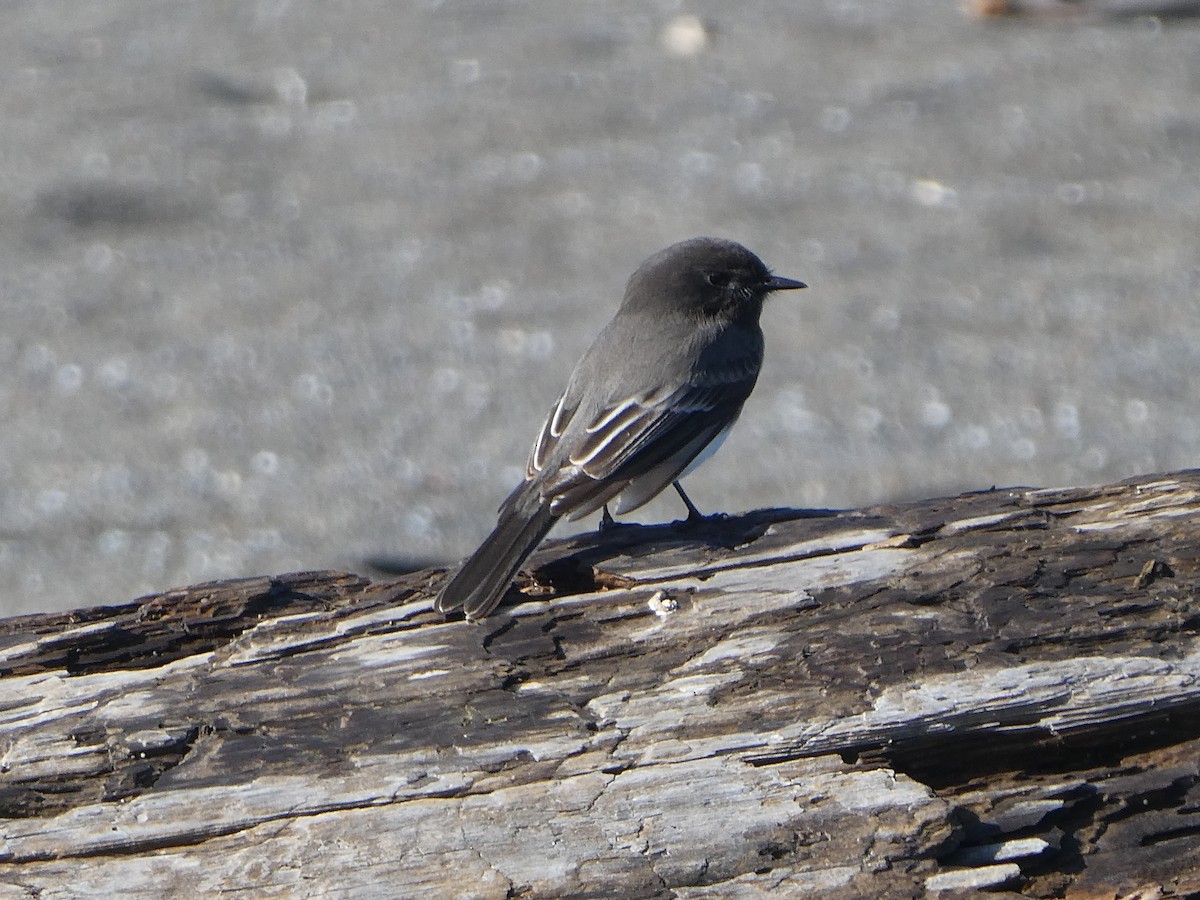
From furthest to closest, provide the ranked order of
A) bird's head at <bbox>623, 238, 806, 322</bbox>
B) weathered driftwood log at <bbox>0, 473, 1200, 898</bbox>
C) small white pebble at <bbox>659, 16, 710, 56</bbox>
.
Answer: small white pebble at <bbox>659, 16, 710, 56</bbox> → bird's head at <bbox>623, 238, 806, 322</bbox> → weathered driftwood log at <bbox>0, 473, 1200, 898</bbox>

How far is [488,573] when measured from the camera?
420cm

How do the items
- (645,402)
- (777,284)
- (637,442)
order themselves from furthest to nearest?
(777,284) → (645,402) → (637,442)

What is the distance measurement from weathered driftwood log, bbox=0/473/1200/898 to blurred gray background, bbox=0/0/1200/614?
273 cm

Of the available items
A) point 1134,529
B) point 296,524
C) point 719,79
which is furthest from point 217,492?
point 719,79

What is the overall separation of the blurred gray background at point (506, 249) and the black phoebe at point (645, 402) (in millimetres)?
1396

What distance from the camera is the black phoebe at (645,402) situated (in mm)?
4621

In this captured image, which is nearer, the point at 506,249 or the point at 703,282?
the point at 703,282

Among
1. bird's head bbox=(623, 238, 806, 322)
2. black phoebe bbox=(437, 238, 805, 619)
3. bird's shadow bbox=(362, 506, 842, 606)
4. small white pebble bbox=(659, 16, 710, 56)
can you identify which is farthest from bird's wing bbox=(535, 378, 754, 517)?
small white pebble bbox=(659, 16, 710, 56)

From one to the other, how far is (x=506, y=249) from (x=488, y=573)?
18.2 ft

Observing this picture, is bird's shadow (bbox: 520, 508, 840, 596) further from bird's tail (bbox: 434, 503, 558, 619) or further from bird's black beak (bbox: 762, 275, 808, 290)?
bird's black beak (bbox: 762, 275, 808, 290)

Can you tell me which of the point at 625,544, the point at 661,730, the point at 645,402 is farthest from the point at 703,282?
the point at 661,730

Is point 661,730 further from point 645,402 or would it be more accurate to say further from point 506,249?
point 506,249

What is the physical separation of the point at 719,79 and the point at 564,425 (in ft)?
21.9

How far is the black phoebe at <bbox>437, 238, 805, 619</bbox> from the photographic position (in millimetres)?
4621
